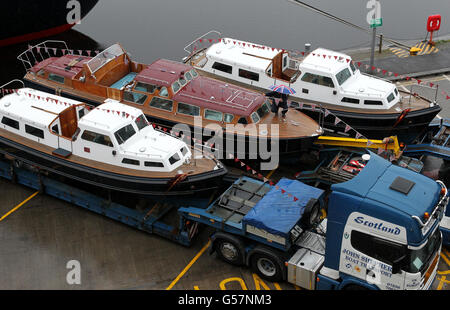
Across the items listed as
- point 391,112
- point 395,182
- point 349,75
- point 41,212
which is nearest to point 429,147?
point 391,112

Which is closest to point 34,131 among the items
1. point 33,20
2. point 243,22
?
point 33,20

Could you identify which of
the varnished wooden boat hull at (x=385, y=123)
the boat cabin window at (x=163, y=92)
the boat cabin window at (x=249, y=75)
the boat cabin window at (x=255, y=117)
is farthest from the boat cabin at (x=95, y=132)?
the varnished wooden boat hull at (x=385, y=123)

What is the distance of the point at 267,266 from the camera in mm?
13422

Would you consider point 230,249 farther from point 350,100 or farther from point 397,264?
point 350,100

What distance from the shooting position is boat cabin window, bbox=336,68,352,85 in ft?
59.8

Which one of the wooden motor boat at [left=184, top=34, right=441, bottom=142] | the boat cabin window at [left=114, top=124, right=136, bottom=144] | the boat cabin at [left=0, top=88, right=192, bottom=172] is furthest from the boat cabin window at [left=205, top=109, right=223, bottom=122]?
the boat cabin window at [left=114, top=124, right=136, bottom=144]

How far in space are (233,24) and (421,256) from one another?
22.3 metres

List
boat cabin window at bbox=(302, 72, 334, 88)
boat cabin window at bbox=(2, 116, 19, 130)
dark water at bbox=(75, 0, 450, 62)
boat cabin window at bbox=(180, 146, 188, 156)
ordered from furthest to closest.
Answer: dark water at bbox=(75, 0, 450, 62)
boat cabin window at bbox=(302, 72, 334, 88)
boat cabin window at bbox=(2, 116, 19, 130)
boat cabin window at bbox=(180, 146, 188, 156)

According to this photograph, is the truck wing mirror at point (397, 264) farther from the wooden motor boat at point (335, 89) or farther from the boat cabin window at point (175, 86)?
the boat cabin window at point (175, 86)

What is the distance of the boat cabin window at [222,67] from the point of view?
1950 cm

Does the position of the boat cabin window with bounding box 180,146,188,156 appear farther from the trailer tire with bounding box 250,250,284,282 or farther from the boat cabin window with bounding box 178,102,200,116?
the trailer tire with bounding box 250,250,284,282

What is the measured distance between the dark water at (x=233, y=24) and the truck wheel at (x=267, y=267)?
1605 centimetres

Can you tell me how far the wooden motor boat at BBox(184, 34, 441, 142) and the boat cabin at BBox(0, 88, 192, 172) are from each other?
475 centimetres
